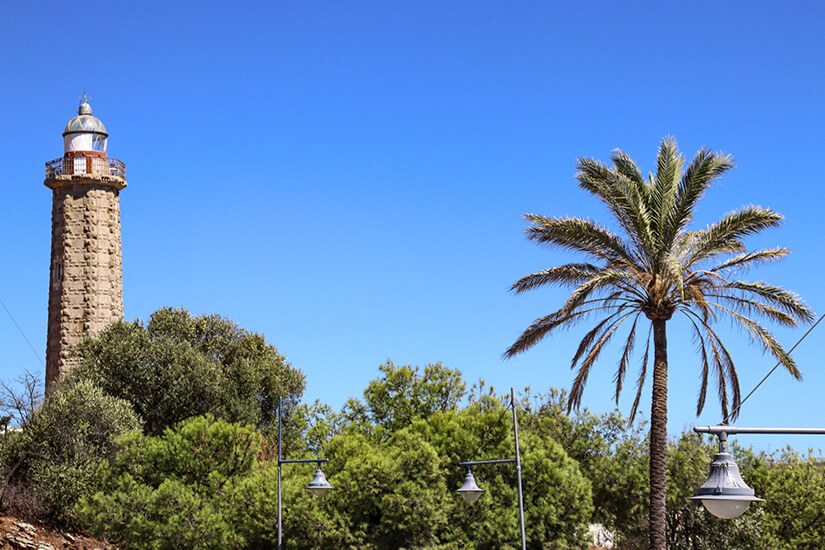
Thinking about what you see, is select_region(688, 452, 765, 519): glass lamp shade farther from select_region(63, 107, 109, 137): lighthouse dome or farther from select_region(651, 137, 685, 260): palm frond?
select_region(63, 107, 109, 137): lighthouse dome

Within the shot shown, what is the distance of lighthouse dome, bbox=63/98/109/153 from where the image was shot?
47.3m

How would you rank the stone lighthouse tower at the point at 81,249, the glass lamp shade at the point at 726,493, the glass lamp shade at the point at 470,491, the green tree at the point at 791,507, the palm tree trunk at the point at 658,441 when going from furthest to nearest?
the stone lighthouse tower at the point at 81,249 < the green tree at the point at 791,507 < the palm tree trunk at the point at 658,441 < the glass lamp shade at the point at 470,491 < the glass lamp shade at the point at 726,493

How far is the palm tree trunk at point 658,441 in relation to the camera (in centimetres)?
2480

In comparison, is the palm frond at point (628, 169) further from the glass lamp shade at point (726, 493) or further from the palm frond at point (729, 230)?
the glass lamp shade at point (726, 493)

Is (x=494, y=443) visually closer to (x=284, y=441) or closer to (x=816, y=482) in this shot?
(x=816, y=482)

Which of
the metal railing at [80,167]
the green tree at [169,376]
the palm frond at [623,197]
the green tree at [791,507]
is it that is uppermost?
the metal railing at [80,167]

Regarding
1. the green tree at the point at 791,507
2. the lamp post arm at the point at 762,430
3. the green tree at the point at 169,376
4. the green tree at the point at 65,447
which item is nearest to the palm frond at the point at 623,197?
the green tree at the point at 791,507

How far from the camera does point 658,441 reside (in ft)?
82.3

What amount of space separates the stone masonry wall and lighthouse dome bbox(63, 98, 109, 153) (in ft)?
→ 6.56

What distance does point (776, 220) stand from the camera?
25047 millimetres

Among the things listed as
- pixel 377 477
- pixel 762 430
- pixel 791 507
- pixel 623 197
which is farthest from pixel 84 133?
pixel 762 430

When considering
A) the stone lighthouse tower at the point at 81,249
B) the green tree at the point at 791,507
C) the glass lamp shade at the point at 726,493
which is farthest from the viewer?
the stone lighthouse tower at the point at 81,249

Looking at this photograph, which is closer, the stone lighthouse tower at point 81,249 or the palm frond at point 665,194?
the palm frond at point 665,194

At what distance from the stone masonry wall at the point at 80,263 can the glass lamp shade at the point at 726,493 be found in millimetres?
41960
